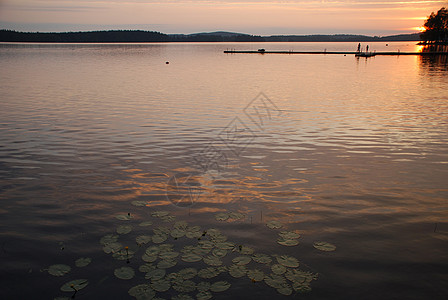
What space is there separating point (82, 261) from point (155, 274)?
1.95 m

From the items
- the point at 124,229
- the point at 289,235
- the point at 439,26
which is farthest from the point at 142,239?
the point at 439,26

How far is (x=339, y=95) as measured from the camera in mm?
36438

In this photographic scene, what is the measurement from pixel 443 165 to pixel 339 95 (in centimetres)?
2276

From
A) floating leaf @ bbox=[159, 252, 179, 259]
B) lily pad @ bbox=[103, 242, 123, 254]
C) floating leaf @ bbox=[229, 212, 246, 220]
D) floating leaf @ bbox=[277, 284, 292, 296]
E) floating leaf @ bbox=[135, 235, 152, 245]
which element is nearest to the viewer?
floating leaf @ bbox=[277, 284, 292, 296]

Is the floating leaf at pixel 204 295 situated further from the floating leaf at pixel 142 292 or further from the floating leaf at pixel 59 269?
the floating leaf at pixel 59 269

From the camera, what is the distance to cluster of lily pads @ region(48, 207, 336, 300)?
22.9 ft

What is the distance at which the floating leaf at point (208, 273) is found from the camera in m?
7.33

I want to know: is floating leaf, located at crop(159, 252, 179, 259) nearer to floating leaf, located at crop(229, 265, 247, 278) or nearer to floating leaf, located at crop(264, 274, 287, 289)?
floating leaf, located at crop(229, 265, 247, 278)

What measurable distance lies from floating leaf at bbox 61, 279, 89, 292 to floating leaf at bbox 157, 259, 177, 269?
158cm

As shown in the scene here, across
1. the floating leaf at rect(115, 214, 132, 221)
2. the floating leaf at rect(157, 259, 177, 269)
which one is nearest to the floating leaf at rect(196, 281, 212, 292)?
the floating leaf at rect(157, 259, 177, 269)

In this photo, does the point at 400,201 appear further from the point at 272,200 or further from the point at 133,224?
the point at 133,224

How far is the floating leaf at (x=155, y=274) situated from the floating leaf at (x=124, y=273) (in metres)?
0.37

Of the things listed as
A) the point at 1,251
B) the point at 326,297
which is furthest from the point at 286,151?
the point at 1,251

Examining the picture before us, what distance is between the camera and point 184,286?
22.9 feet
